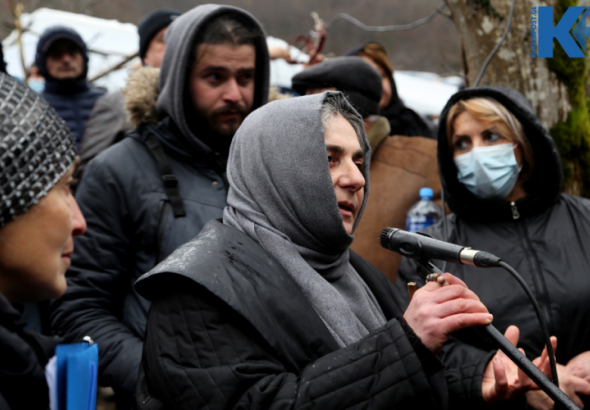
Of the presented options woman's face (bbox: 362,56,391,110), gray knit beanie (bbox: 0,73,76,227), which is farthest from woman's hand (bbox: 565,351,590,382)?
woman's face (bbox: 362,56,391,110)

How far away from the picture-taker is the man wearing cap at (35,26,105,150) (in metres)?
4.82

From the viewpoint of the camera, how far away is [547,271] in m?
2.74

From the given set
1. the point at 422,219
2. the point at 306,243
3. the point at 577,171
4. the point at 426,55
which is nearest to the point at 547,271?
the point at 422,219

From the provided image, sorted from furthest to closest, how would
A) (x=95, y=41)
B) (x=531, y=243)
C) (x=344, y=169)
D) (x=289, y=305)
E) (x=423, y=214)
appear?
1. (x=95, y=41)
2. (x=423, y=214)
3. (x=531, y=243)
4. (x=344, y=169)
5. (x=289, y=305)

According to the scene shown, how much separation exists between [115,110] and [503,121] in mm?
2716

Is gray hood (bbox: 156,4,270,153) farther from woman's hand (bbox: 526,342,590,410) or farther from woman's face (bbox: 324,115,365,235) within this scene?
woman's hand (bbox: 526,342,590,410)

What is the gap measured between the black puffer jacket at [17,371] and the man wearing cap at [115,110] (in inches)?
96.6

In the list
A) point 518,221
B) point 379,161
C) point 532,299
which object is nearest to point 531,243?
point 518,221

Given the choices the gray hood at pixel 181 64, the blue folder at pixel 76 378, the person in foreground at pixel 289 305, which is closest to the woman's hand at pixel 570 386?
the person in foreground at pixel 289 305

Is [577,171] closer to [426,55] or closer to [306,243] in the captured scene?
[306,243]

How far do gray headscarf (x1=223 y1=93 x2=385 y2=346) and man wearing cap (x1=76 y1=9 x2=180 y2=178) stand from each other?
1.94 m

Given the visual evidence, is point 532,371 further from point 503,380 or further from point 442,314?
point 503,380

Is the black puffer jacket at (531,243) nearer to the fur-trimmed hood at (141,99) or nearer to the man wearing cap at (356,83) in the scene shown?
the man wearing cap at (356,83)

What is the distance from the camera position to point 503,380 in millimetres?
2125
